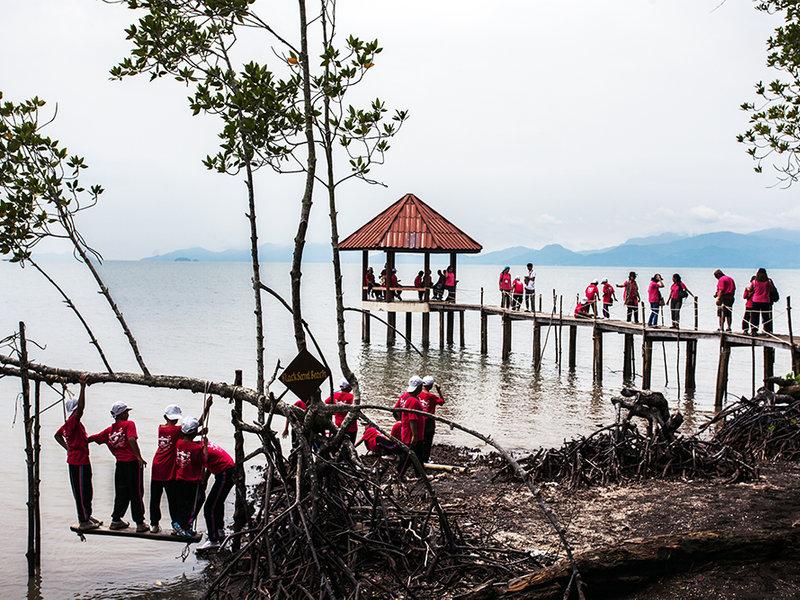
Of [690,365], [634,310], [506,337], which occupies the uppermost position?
[634,310]

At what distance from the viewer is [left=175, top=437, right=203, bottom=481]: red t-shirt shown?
9.62m

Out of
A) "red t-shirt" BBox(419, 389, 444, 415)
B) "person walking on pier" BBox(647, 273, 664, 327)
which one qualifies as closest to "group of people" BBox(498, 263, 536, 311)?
"person walking on pier" BBox(647, 273, 664, 327)

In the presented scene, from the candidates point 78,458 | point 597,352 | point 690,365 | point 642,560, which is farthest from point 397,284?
point 642,560

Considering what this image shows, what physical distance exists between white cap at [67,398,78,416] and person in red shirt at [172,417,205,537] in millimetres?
1194

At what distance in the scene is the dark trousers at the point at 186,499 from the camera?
966cm

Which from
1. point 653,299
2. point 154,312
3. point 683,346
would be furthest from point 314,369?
point 154,312

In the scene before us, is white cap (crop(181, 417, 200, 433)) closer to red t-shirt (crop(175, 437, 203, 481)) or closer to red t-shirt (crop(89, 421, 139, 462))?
red t-shirt (crop(175, 437, 203, 481))

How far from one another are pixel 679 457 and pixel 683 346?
132 feet

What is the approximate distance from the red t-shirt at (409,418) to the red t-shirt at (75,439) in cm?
394

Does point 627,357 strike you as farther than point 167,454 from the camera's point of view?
Yes

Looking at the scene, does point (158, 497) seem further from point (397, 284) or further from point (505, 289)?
point (505, 289)

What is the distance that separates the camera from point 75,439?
9602 mm

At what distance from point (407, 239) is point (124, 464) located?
77.5 feet

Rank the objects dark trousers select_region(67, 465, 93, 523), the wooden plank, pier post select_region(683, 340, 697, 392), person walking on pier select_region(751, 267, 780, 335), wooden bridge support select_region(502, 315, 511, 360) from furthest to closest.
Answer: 1. wooden bridge support select_region(502, 315, 511, 360)
2. pier post select_region(683, 340, 697, 392)
3. person walking on pier select_region(751, 267, 780, 335)
4. dark trousers select_region(67, 465, 93, 523)
5. the wooden plank
